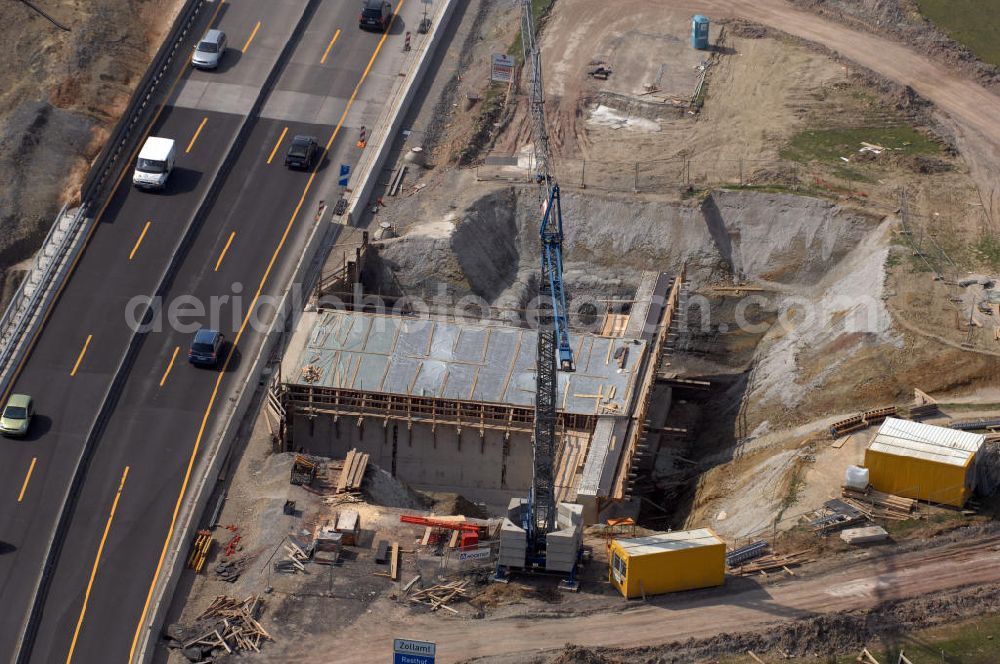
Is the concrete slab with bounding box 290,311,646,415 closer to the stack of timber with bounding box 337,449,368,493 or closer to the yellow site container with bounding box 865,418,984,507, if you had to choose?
the stack of timber with bounding box 337,449,368,493

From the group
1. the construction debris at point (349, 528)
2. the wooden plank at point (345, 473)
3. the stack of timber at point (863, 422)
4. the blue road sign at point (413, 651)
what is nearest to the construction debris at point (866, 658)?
the stack of timber at point (863, 422)

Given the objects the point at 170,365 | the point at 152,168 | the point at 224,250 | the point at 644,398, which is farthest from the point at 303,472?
the point at 152,168

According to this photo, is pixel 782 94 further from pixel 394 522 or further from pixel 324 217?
pixel 394 522

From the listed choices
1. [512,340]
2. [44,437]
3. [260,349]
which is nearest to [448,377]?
[512,340]

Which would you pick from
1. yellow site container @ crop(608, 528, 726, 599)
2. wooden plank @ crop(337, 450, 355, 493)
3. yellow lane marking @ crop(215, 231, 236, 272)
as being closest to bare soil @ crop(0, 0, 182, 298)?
yellow lane marking @ crop(215, 231, 236, 272)

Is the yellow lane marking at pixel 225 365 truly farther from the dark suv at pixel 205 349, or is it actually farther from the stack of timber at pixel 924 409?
the stack of timber at pixel 924 409

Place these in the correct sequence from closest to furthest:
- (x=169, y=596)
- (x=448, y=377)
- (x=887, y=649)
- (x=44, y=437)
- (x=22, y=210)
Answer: (x=887, y=649) < (x=169, y=596) < (x=44, y=437) < (x=448, y=377) < (x=22, y=210)
